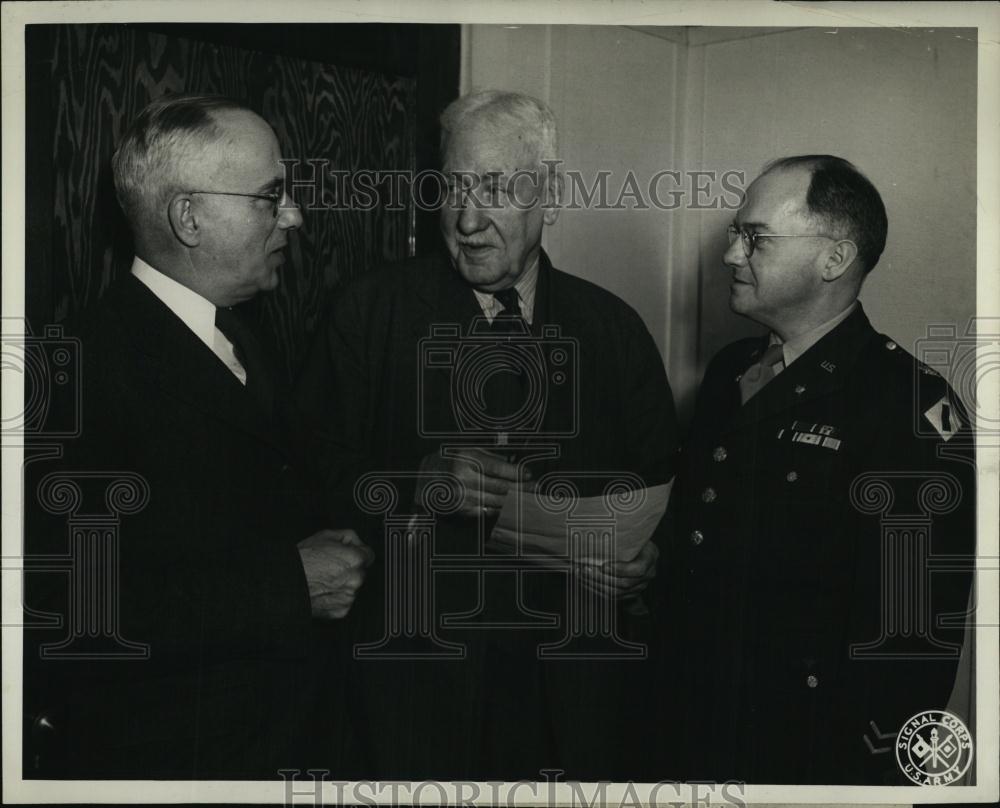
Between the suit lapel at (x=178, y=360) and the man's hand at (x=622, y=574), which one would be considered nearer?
the suit lapel at (x=178, y=360)

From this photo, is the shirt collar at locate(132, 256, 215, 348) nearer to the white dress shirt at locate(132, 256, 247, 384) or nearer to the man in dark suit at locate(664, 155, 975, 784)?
the white dress shirt at locate(132, 256, 247, 384)

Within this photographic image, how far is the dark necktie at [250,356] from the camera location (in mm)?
2123

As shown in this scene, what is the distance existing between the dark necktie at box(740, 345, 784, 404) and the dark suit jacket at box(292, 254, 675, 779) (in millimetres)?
142

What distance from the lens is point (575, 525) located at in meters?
2.16

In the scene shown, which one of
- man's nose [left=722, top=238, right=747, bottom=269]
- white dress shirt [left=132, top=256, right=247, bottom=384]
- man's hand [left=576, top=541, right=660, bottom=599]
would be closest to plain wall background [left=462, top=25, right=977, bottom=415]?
man's nose [left=722, top=238, right=747, bottom=269]

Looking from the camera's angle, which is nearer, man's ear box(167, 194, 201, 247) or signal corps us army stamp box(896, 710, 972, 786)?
man's ear box(167, 194, 201, 247)

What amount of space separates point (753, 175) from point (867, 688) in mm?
975

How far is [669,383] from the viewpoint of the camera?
2.19 metres

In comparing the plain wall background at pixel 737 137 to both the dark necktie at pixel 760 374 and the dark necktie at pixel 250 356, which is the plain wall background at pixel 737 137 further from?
the dark necktie at pixel 250 356

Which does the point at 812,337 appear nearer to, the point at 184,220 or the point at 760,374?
the point at 760,374

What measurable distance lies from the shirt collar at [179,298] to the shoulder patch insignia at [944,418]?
4.38 ft

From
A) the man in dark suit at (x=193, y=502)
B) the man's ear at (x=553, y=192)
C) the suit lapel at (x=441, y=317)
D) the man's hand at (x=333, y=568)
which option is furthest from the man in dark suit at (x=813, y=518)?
the man in dark suit at (x=193, y=502)

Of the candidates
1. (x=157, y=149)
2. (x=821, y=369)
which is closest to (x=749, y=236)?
(x=821, y=369)

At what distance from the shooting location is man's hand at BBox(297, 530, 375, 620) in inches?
83.4
